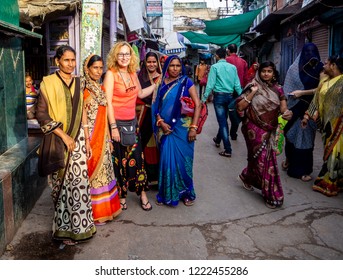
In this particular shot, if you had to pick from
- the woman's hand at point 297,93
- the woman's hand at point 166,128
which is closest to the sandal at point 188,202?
the woman's hand at point 166,128

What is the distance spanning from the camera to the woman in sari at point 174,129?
4086 millimetres

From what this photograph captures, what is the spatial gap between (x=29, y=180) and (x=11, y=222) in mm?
695

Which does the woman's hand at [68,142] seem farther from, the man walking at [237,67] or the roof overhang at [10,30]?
the man walking at [237,67]

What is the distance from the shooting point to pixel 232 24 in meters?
12.8

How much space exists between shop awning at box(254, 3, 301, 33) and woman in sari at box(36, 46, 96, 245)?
34.5ft

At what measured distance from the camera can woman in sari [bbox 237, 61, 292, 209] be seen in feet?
13.9

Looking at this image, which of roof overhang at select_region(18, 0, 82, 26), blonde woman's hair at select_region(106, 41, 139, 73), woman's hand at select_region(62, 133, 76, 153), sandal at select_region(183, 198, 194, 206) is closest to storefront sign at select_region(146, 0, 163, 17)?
roof overhang at select_region(18, 0, 82, 26)

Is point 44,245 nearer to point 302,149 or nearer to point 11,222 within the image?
point 11,222

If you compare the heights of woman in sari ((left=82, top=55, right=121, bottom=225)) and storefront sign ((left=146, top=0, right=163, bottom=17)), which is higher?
storefront sign ((left=146, top=0, right=163, bottom=17))

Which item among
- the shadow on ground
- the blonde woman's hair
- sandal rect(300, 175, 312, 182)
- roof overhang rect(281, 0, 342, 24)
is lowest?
the shadow on ground

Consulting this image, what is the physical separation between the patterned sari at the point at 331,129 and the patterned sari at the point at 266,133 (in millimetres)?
741

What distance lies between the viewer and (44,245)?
335cm

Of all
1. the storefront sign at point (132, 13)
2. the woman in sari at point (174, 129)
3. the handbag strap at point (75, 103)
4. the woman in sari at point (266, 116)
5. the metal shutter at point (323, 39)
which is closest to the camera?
the handbag strap at point (75, 103)

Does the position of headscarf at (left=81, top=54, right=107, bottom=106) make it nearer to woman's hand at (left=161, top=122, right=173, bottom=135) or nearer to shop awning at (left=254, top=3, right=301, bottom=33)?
woman's hand at (left=161, top=122, right=173, bottom=135)
